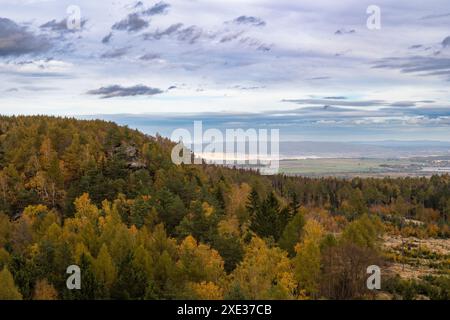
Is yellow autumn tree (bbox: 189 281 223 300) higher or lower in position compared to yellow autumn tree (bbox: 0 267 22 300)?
lower

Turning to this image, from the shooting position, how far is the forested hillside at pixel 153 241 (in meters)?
57.0

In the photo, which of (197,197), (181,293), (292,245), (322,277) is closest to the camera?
(181,293)

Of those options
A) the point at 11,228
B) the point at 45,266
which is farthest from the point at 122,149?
the point at 45,266

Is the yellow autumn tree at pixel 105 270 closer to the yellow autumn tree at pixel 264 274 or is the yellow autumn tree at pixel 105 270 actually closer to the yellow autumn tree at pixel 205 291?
the yellow autumn tree at pixel 205 291

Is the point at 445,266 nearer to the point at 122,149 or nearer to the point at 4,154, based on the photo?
the point at 122,149

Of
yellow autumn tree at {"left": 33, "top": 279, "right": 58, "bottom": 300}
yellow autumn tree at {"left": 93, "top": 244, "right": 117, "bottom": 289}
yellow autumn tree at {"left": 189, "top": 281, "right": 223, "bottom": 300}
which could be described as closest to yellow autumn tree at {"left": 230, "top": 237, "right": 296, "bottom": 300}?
yellow autumn tree at {"left": 189, "top": 281, "right": 223, "bottom": 300}

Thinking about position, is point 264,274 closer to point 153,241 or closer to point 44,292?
point 153,241

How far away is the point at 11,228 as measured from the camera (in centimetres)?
8388

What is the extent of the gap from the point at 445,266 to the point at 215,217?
223ft

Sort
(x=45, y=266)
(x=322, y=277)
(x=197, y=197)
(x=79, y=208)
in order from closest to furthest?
(x=45, y=266), (x=322, y=277), (x=79, y=208), (x=197, y=197)

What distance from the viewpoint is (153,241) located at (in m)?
71.2

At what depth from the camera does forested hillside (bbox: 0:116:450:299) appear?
56969 mm

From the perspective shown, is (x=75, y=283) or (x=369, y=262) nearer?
(x=75, y=283)

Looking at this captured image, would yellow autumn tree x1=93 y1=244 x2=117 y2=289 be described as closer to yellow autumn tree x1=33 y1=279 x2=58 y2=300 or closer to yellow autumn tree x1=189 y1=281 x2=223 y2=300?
yellow autumn tree x1=33 y1=279 x2=58 y2=300
